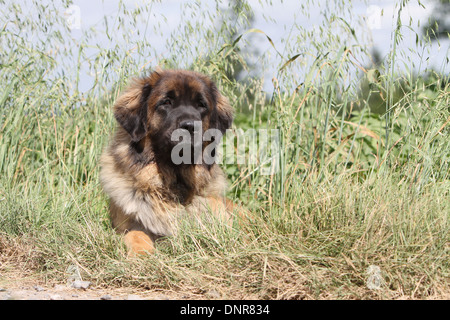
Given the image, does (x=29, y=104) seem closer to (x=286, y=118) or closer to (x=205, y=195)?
(x=205, y=195)

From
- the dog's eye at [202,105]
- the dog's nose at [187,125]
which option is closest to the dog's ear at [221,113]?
the dog's eye at [202,105]

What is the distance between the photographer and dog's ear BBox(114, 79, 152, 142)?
3.17 metres

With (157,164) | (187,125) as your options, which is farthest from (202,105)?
(157,164)

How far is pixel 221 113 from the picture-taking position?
3.56 meters

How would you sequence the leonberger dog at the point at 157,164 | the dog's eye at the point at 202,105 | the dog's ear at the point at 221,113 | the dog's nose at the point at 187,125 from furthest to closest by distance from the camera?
the dog's ear at the point at 221,113 → the dog's eye at the point at 202,105 → the leonberger dog at the point at 157,164 → the dog's nose at the point at 187,125

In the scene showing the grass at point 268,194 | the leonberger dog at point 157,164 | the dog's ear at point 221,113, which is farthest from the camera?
the dog's ear at point 221,113

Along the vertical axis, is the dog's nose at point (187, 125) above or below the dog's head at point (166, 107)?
below

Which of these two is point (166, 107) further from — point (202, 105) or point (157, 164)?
point (157, 164)

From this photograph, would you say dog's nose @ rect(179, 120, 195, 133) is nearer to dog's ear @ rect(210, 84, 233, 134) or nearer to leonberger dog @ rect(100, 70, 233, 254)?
leonberger dog @ rect(100, 70, 233, 254)

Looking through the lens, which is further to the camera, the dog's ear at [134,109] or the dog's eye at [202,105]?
the dog's eye at [202,105]

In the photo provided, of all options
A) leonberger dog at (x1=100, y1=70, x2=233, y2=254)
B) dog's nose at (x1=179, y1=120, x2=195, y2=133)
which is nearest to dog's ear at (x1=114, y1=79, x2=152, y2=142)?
leonberger dog at (x1=100, y1=70, x2=233, y2=254)

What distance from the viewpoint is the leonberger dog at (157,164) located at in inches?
121

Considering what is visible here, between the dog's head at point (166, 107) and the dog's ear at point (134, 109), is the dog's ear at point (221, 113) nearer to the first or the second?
the dog's head at point (166, 107)

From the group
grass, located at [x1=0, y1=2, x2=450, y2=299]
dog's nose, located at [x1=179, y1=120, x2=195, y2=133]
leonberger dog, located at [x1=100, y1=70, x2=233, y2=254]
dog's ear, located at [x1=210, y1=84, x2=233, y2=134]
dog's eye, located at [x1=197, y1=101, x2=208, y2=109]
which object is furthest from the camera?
dog's ear, located at [x1=210, y1=84, x2=233, y2=134]
